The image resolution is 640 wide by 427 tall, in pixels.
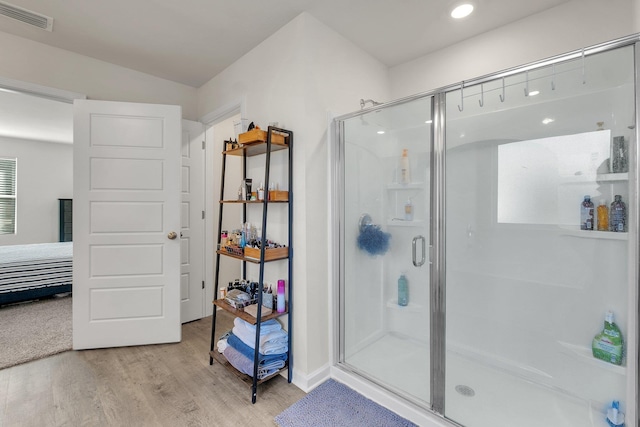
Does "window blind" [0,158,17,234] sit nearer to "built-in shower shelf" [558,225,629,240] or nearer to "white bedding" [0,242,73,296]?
"white bedding" [0,242,73,296]

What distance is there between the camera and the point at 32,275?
3615mm

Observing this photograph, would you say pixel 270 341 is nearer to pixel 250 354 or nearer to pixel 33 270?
pixel 250 354

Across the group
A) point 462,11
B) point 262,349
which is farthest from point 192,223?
point 462,11

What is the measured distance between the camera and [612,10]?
1.79 meters

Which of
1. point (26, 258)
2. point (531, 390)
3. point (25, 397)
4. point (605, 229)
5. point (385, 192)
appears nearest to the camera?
point (605, 229)

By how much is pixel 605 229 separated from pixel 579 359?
0.73 m

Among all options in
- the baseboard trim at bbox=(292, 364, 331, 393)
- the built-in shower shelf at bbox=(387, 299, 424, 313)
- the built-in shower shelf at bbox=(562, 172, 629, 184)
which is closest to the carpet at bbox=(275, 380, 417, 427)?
the baseboard trim at bbox=(292, 364, 331, 393)

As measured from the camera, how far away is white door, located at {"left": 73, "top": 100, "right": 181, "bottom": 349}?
2486mm

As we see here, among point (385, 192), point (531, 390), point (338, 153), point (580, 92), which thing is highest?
point (580, 92)

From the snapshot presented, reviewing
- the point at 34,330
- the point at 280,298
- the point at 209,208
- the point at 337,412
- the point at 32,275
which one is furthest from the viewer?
the point at 32,275

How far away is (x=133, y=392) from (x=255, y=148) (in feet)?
5.95

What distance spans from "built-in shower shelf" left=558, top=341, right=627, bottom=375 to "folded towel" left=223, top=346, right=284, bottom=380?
1712 millimetres

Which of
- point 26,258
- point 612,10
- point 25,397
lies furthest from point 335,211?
point 26,258

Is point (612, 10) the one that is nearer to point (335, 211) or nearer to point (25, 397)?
point (335, 211)
